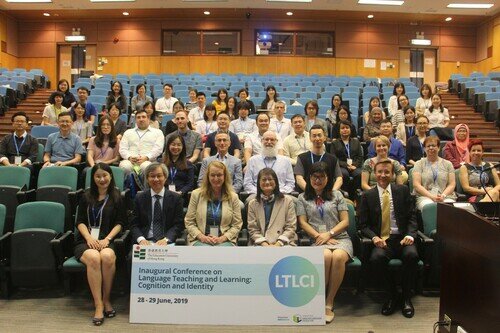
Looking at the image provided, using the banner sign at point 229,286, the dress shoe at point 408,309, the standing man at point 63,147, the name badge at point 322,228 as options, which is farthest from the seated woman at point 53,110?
the dress shoe at point 408,309

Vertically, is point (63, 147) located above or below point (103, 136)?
below

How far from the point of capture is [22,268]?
11.0ft

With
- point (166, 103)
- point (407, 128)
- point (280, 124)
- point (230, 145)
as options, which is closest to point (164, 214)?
point (230, 145)

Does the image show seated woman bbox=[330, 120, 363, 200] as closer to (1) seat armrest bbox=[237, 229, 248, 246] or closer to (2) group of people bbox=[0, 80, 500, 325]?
(2) group of people bbox=[0, 80, 500, 325]

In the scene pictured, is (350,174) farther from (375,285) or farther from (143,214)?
(143,214)

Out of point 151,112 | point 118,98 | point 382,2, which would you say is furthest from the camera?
point 382,2

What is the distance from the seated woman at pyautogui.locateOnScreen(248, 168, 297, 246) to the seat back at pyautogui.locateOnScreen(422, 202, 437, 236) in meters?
1.05

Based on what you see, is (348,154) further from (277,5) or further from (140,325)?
(277,5)

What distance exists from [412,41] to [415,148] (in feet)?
31.6

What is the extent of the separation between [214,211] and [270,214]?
420 millimetres

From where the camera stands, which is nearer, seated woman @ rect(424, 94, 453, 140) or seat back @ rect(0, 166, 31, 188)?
seat back @ rect(0, 166, 31, 188)

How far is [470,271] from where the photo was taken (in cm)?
193

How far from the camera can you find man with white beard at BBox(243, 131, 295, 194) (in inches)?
162

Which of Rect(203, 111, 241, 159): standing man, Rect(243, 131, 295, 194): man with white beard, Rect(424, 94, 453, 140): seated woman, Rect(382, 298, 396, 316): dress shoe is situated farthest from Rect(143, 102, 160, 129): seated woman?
Rect(424, 94, 453, 140): seated woman
